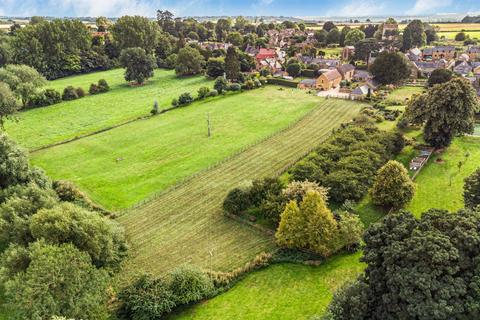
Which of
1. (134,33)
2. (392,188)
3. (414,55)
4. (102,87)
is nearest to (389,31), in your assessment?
(414,55)

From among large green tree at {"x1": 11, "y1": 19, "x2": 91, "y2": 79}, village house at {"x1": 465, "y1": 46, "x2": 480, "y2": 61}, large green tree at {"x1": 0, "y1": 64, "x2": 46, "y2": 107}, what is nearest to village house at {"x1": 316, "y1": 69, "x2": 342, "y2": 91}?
village house at {"x1": 465, "y1": 46, "x2": 480, "y2": 61}

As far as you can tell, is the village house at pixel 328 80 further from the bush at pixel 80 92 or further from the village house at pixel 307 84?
the bush at pixel 80 92

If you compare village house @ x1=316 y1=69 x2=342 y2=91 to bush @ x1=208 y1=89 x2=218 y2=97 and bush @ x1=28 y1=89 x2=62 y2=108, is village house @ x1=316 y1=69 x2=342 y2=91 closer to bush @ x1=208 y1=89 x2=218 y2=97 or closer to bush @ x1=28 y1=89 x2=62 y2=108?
bush @ x1=208 y1=89 x2=218 y2=97

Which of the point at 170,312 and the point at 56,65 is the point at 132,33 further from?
the point at 170,312

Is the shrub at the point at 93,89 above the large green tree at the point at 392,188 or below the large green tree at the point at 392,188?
above

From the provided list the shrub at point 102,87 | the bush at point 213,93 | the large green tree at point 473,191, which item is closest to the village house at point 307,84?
the bush at point 213,93

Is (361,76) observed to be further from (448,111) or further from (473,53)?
(448,111)
